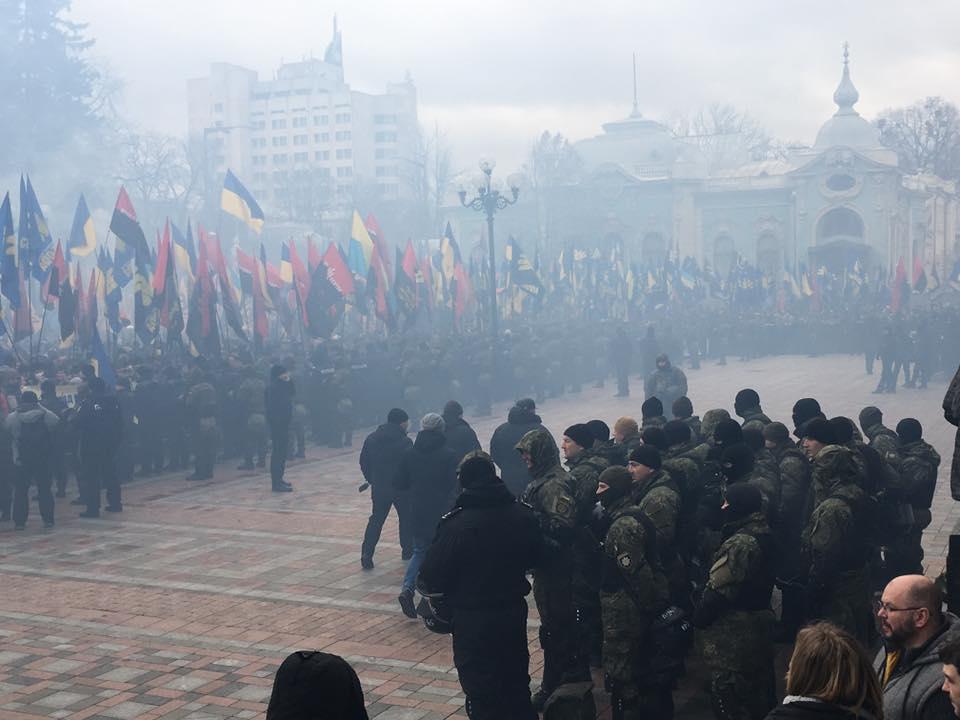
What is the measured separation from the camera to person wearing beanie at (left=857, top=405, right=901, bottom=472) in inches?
371

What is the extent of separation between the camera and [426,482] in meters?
10.2

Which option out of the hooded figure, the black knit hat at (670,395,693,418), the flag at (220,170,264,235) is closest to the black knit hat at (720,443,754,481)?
the black knit hat at (670,395,693,418)

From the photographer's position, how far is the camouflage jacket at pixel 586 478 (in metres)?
7.74

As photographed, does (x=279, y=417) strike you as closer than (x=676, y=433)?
No

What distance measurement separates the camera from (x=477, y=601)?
6.28 m

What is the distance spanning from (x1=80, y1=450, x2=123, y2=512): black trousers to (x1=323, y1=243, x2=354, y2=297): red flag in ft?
33.8

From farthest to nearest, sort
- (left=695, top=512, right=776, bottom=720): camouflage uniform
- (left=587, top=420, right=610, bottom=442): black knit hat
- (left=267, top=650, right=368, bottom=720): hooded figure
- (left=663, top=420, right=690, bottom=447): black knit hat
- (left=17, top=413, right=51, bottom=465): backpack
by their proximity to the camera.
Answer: (left=17, top=413, right=51, bottom=465): backpack
(left=587, top=420, right=610, bottom=442): black knit hat
(left=663, top=420, right=690, bottom=447): black knit hat
(left=695, top=512, right=776, bottom=720): camouflage uniform
(left=267, top=650, right=368, bottom=720): hooded figure

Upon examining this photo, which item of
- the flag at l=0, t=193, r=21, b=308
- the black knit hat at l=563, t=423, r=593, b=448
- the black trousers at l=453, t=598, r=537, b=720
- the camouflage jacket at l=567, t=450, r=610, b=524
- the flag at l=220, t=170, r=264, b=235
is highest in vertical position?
the flag at l=220, t=170, r=264, b=235

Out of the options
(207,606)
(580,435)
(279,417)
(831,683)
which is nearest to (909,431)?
(580,435)

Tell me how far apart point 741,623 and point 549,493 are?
1.73m

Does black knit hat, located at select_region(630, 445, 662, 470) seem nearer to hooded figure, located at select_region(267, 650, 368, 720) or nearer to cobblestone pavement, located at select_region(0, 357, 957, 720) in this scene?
cobblestone pavement, located at select_region(0, 357, 957, 720)

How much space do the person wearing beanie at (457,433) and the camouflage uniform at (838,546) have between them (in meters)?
4.73

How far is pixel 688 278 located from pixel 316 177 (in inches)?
1966

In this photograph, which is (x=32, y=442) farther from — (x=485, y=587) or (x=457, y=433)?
(x=485, y=587)
